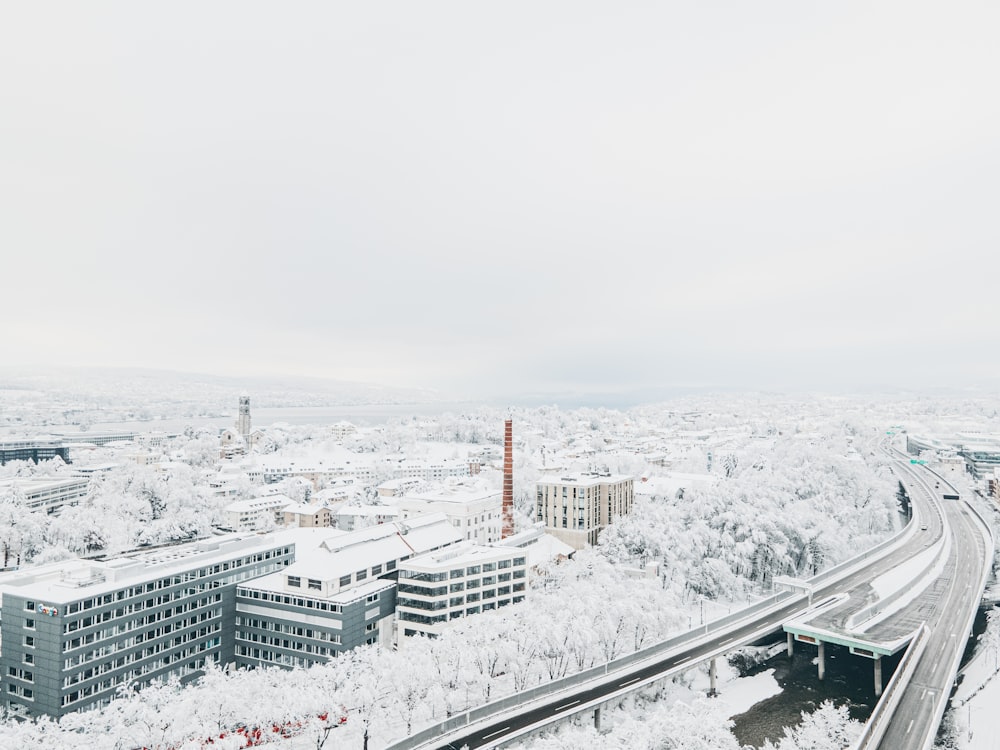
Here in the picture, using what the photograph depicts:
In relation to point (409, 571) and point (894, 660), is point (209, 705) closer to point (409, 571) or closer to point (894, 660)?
point (409, 571)

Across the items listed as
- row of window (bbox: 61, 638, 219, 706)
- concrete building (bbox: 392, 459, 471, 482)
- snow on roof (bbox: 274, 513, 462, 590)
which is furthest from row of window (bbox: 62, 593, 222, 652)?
concrete building (bbox: 392, 459, 471, 482)

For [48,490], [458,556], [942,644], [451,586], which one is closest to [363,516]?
[458,556]

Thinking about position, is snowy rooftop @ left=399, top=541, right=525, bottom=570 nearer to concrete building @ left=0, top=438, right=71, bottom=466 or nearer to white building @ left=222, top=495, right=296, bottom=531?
white building @ left=222, top=495, right=296, bottom=531

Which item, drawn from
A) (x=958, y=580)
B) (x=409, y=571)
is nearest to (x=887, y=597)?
(x=958, y=580)

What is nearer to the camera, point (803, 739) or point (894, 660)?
point (803, 739)

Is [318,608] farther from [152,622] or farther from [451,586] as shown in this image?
[152,622]

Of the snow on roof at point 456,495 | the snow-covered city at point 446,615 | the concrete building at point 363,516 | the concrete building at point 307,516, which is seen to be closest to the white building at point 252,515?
the snow-covered city at point 446,615
